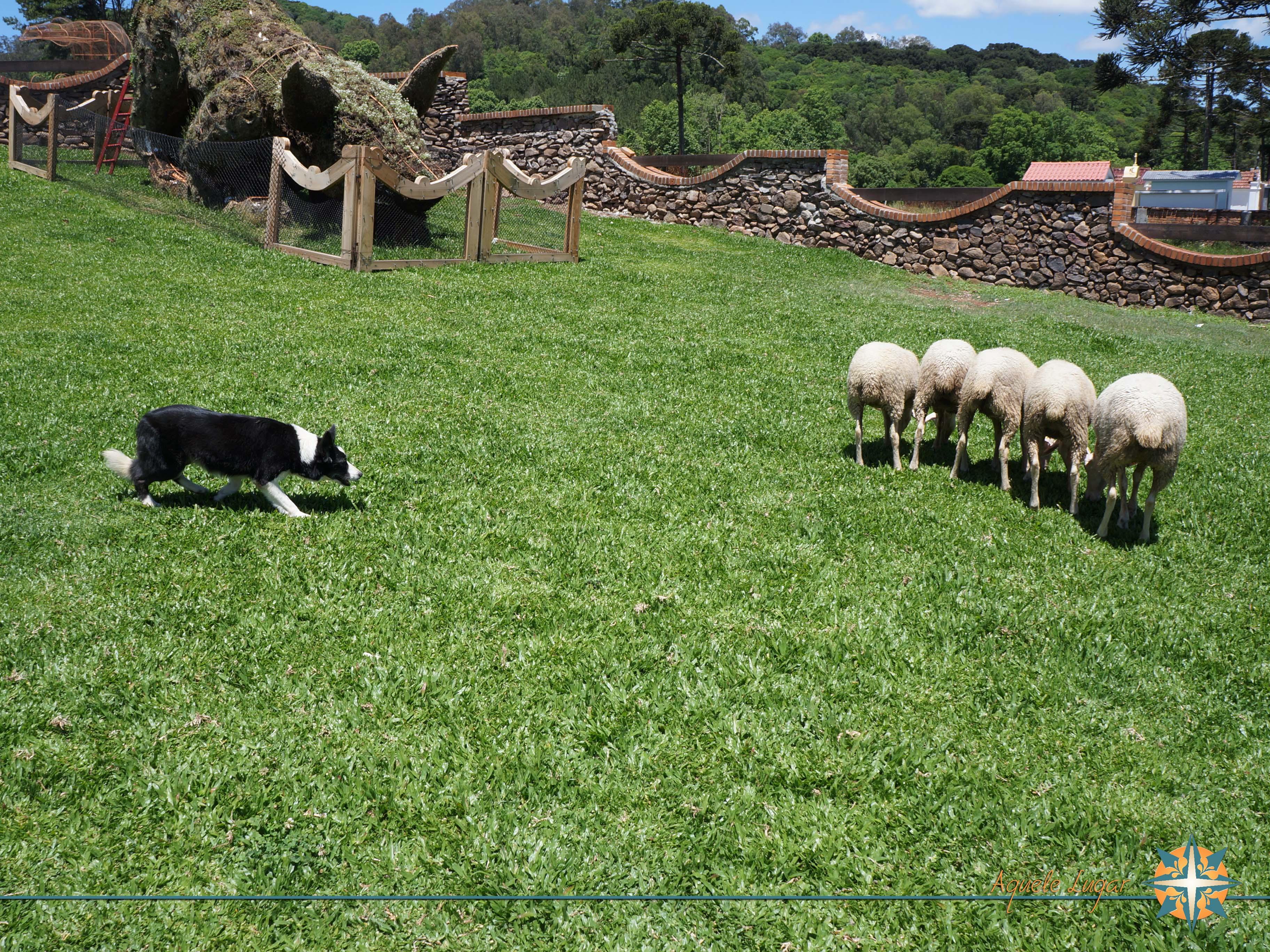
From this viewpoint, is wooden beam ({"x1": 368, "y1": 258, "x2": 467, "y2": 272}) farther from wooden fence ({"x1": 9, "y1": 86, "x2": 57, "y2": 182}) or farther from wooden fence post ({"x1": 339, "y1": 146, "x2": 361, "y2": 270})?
wooden fence ({"x1": 9, "y1": 86, "x2": 57, "y2": 182})

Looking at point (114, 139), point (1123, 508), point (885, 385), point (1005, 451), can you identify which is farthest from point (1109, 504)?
point (114, 139)

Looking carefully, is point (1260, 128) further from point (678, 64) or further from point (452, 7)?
point (452, 7)

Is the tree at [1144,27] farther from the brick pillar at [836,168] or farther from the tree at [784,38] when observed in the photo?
the tree at [784,38]

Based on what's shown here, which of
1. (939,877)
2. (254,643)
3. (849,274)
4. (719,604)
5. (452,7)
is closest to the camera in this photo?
(939,877)

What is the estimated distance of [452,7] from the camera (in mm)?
119188

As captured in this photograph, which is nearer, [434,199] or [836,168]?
[434,199]

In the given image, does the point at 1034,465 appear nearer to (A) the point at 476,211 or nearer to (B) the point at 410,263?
(B) the point at 410,263

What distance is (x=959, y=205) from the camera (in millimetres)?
19891

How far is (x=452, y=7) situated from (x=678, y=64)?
94.5 m

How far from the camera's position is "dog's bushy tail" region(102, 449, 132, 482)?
6.04m

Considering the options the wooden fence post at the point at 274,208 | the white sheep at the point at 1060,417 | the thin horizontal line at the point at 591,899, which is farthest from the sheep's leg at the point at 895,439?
the wooden fence post at the point at 274,208

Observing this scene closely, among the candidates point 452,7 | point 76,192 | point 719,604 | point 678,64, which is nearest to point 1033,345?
point 719,604

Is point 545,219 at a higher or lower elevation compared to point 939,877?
higher

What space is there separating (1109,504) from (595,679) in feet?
13.8
